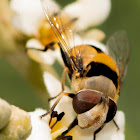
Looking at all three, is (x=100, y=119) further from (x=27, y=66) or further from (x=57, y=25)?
(x=27, y=66)

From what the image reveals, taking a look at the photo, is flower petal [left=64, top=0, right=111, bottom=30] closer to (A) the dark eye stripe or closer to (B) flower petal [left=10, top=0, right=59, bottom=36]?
(B) flower petal [left=10, top=0, right=59, bottom=36]

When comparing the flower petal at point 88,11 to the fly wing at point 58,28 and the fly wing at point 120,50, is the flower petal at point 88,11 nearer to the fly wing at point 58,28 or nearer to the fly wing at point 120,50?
the fly wing at point 120,50

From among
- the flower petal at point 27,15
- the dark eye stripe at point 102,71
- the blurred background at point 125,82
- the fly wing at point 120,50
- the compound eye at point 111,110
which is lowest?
the blurred background at point 125,82

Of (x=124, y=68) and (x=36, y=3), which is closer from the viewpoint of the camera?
(x=124, y=68)

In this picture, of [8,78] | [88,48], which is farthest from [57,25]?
[8,78]

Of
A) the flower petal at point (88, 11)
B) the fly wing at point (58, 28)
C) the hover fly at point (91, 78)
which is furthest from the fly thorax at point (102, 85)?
the flower petal at point (88, 11)

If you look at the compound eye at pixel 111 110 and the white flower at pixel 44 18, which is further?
the white flower at pixel 44 18

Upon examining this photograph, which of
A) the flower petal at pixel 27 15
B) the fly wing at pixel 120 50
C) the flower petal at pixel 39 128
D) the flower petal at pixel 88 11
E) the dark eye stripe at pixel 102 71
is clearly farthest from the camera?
the flower petal at pixel 88 11
